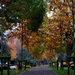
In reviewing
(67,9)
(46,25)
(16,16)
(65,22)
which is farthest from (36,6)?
(46,25)

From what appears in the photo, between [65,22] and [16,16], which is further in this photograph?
[65,22]

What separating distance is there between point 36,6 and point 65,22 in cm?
833

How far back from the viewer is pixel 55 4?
1956cm

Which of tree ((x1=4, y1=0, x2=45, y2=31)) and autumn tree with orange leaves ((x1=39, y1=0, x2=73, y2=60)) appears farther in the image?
autumn tree with orange leaves ((x1=39, y1=0, x2=73, y2=60))

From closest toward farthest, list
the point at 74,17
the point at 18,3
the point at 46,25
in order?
→ the point at 18,3
the point at 74,17
the point at 46,25

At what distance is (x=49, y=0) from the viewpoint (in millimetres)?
19578

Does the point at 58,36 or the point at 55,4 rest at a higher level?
A: the point at 55,4

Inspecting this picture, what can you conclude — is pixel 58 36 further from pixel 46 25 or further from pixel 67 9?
pixel 67 9

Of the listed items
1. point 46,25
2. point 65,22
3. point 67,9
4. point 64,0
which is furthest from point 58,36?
point 64,0

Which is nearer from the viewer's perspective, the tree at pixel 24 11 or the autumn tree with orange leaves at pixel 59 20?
the tree at pixel 24 11

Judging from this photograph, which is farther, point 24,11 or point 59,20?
point 59,20

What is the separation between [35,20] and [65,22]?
7248 millimetres

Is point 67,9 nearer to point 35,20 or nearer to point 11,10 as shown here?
point 35,20

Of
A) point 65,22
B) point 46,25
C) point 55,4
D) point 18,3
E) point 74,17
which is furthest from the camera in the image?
point 46,25
